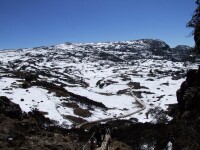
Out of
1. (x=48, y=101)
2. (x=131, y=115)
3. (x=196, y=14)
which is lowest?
(x=131, y=115)

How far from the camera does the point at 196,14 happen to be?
16.9 m

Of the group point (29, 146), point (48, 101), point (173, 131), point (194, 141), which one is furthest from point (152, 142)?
point (48, 101)

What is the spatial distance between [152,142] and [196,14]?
1539 centimetres

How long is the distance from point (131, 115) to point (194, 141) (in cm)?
4944

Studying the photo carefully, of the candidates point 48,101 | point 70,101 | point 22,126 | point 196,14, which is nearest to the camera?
point 196,14

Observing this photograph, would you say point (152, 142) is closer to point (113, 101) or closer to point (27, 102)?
point (27, 102)

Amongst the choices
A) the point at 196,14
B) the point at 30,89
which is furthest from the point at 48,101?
the point at 196,14

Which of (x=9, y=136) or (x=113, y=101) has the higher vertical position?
(x=9, y=136)

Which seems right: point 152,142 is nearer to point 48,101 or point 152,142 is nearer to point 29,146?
point 29,146

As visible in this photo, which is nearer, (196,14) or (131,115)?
(196,14)

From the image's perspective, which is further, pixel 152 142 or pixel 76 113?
pixel 76 113

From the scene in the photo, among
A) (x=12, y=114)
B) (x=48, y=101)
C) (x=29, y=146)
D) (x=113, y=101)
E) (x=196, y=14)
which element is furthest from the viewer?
(x=113, y=101)

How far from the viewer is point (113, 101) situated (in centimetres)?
8838

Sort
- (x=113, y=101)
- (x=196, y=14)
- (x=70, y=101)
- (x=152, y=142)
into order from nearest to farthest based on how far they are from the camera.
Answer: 1. (x=196, y=14)
2. (x=152, y=142)
3. (x=70, y=101)
4. (x=113, y=101)
